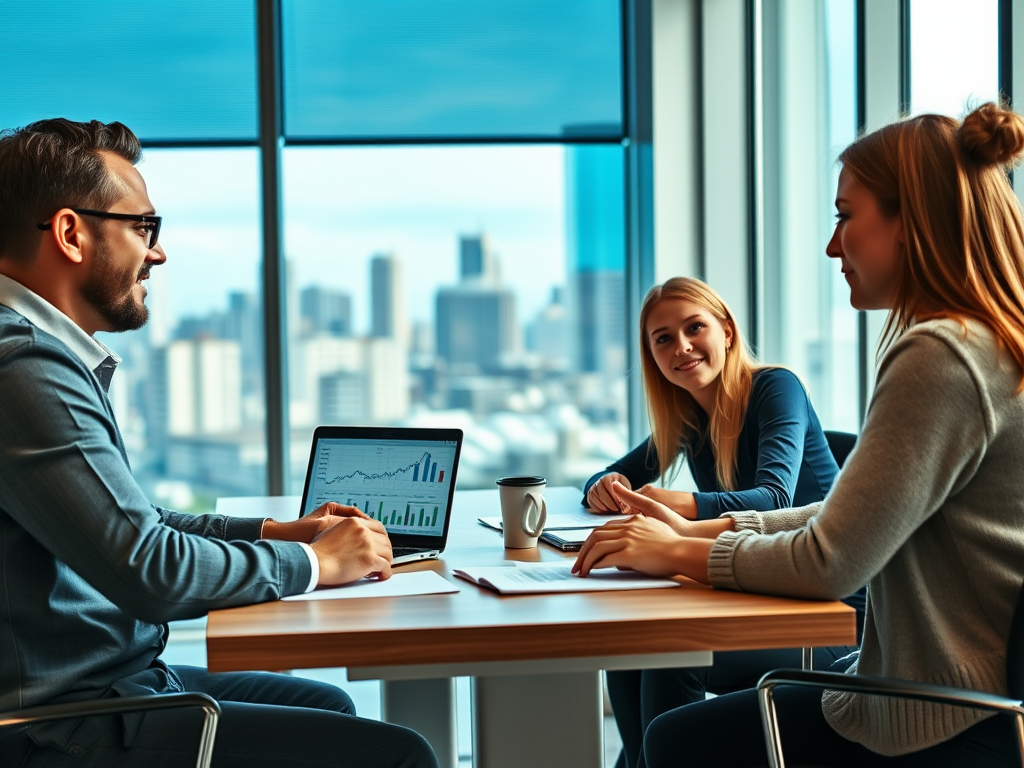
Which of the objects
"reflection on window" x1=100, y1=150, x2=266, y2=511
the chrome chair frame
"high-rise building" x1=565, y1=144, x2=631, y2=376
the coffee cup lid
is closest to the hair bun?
the chrome chair frame

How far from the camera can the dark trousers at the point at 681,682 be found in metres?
2.06

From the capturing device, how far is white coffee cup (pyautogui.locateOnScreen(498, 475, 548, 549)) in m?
1.72

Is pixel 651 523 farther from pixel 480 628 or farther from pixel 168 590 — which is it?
pixel 168 590

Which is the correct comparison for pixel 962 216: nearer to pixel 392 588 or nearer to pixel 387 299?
pixel 392 588

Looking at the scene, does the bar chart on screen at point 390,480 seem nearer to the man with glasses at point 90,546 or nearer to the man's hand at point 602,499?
the man with glasses at point 90,546

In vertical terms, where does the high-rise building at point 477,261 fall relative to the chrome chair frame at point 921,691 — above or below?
above

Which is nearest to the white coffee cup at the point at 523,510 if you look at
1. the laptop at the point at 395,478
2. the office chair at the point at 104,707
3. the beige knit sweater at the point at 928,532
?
the laptop at the point at 395,478

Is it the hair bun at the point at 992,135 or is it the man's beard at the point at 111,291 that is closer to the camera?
the hair bun at the point at 992,135

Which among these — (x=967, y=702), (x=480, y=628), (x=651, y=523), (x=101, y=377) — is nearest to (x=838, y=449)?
(x=651, y=523)

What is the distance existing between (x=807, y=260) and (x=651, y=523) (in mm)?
2326

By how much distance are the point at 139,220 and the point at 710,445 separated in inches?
60.1

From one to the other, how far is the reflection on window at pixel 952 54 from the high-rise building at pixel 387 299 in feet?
7.08

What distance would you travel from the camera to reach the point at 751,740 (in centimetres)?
149

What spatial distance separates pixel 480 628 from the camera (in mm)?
1199
